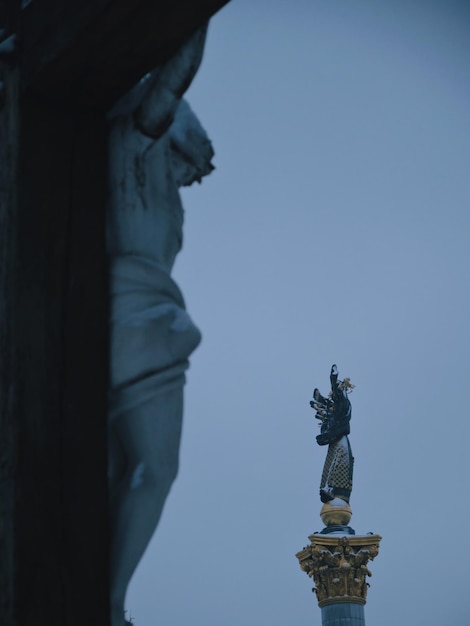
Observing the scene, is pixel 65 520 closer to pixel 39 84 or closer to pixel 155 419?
pixel 155 419

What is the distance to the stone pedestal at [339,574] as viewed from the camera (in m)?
18.6

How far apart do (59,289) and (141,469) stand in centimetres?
54

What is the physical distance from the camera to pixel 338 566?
61.3 ft

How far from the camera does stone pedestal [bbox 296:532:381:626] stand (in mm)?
18609

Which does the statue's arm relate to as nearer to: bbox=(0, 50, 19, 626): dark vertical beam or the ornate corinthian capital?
bbox=(0, 50, 19, 626): dark vertical beam

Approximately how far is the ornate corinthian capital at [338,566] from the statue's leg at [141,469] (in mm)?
15201

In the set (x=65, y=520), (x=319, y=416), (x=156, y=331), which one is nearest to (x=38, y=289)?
(x=156, y=331)

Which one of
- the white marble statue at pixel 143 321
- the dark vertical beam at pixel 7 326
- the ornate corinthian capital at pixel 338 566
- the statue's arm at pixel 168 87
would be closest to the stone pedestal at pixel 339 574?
the ornate corinthian capital at pixel 338 566

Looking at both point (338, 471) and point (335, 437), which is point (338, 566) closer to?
point (338, 471)

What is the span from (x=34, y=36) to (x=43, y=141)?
29 cm

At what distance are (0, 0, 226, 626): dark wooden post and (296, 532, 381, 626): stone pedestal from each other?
1535 cm

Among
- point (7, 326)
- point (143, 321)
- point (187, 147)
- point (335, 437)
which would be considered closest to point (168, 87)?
point (187, 147)

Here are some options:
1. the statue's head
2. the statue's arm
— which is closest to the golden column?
the statue's head

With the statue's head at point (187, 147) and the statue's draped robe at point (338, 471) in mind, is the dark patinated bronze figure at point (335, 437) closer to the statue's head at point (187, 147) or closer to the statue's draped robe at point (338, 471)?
the statue's draped robe at point (338, 471)
